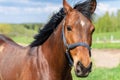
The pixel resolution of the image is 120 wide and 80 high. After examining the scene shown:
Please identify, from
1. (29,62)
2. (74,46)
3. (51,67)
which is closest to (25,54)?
(29,62)

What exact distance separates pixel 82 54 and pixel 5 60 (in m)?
2.19

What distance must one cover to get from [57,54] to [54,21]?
541 millimetres

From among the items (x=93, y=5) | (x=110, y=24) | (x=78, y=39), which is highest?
(x=93, y=5)

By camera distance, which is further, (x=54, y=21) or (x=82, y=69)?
(x=54, y=21)

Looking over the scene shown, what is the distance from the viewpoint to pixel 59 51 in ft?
17.0

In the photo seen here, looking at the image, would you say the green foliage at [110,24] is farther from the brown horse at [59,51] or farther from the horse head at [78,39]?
the horse head at [78,39]

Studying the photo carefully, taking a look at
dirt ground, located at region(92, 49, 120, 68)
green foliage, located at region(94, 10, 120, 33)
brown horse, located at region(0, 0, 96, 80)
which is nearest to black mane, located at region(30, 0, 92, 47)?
brown horse, located at region(0, 0, 96, 80)

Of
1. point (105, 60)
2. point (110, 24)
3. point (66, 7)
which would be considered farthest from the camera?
point (110, 24)

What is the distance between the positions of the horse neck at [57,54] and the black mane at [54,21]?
174 mm

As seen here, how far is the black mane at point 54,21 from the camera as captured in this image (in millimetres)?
5051

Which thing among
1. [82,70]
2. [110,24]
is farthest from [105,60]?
[110,24]

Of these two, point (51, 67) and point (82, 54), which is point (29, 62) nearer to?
point (51, 67)

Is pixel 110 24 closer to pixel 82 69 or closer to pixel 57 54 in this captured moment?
pixel 57 54

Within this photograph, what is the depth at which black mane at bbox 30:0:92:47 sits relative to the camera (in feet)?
16.6
